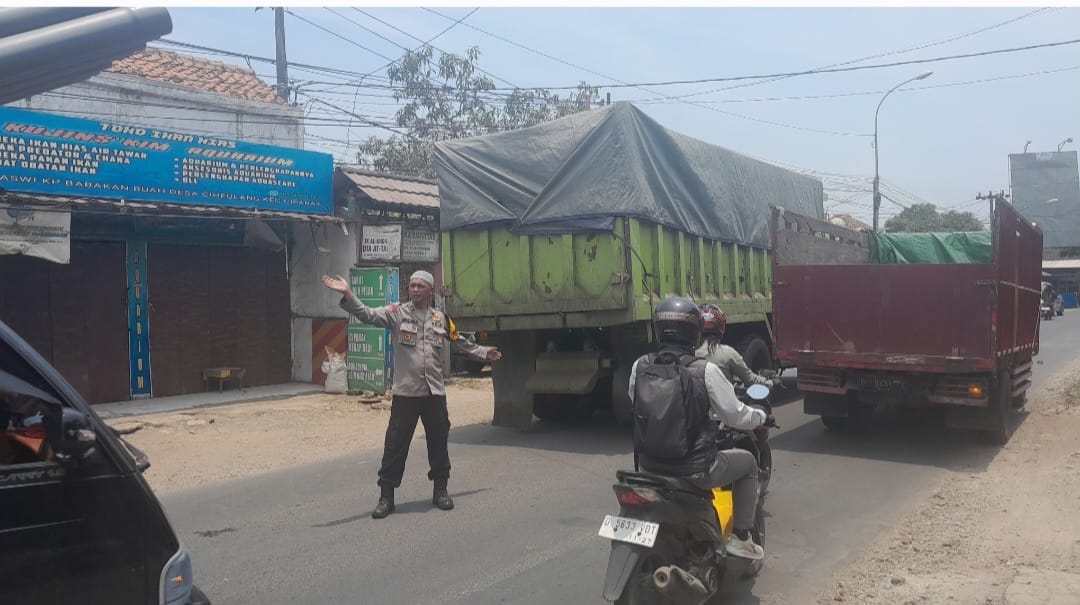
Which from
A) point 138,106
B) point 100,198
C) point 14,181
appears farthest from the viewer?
point 138,106

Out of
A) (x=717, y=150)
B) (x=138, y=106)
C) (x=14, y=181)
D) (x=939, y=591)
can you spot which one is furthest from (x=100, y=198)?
(x=939, y=591)

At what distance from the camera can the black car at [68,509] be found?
7.48ft

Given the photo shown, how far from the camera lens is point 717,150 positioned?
34.4 feet

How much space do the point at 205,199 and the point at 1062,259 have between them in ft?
208

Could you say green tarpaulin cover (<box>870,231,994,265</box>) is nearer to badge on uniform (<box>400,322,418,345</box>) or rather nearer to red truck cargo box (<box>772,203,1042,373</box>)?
red truck cargo box (<box>772,203,1042,373</box>)

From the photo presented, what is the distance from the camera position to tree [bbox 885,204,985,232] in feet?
142

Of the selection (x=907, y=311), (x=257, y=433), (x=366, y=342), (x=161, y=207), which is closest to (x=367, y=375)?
(x=366, y=342)

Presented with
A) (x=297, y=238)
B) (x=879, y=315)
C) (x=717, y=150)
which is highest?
(x=717, y=150)

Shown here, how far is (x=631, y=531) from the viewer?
364 centimetres

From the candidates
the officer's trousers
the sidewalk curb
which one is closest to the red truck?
the officer's trousers

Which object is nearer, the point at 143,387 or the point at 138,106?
the point at 143,387

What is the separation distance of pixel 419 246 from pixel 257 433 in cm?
519

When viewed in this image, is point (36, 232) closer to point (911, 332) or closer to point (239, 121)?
point (239, 121)

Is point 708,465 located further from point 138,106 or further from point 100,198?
point 138,106
